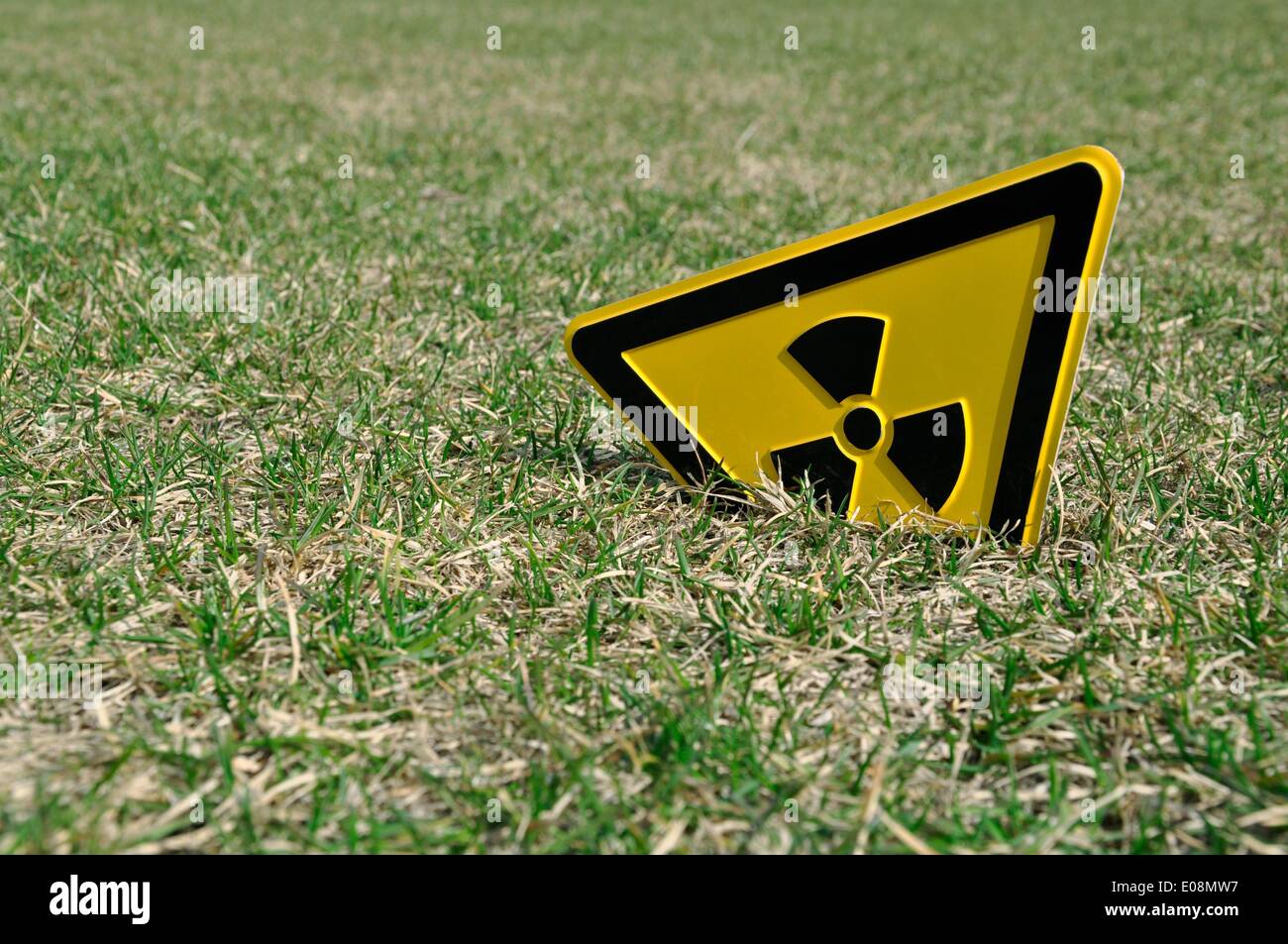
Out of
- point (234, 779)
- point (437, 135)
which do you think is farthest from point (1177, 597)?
point (437, 135)

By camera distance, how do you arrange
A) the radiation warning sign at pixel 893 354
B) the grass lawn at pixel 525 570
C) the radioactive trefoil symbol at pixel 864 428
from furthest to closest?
1. the radioactive trefoil symbol at pixel 864 428
2. the radiation warning sign at pixel 893 354
3. the grass lawn at pixel 525 570

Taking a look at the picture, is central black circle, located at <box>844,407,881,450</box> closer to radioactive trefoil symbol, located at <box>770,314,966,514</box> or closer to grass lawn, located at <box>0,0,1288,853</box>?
radioactive trefoil symbol, located at <box>770,314,966,514</box>

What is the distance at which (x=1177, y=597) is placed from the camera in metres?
2.12

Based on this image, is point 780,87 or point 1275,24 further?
point 1275,24

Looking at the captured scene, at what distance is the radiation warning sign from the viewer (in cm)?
211

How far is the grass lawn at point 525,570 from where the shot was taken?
1675 mm

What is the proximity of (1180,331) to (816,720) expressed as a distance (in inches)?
104

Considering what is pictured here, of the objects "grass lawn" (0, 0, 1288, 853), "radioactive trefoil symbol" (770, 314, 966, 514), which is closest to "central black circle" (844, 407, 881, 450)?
"radioactive trefoil symbol" (770, 314, 966, 514)

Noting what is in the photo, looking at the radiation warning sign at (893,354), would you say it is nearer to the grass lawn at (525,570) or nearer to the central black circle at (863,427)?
the central black circle at (863,427)

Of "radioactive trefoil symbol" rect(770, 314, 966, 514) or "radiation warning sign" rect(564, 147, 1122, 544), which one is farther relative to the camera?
"radioactive trefoil symbol" rect(770, 314, 966, 514)

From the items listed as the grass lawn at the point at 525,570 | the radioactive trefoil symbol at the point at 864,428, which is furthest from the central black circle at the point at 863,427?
the grass lawn at the point at 525,570
